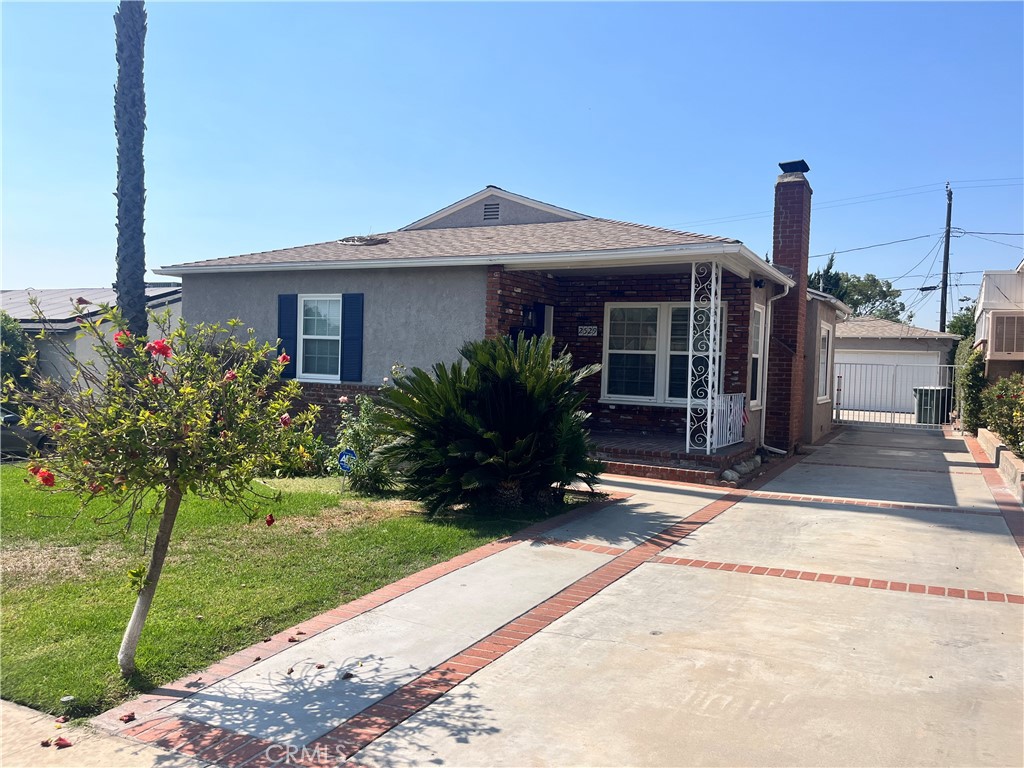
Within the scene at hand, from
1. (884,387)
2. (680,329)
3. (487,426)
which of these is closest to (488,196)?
(680,329)

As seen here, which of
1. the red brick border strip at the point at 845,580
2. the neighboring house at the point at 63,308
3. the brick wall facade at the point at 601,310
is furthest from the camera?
the neighboring house at the point at 63,308

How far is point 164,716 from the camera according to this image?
12.7 feet

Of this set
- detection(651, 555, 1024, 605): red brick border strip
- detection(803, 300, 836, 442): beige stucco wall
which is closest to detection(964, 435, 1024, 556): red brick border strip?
detection(651, 555, 1024, 605): red brick border strip

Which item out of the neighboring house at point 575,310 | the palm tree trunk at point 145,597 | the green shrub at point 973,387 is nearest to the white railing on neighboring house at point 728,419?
the neighboring house at point 575,310

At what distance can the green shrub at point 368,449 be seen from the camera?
8938mm

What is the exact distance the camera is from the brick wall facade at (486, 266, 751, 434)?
1269 centimetres

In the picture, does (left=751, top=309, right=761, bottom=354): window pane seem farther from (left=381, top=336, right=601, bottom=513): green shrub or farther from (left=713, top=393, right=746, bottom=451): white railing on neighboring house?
(left=381, top=336, right=601, bottom=513): green shrub

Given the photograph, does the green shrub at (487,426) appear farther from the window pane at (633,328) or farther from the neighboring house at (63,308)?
the neighboring house at (63,308)

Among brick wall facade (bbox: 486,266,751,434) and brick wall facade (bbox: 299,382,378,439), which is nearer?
brick wall facade (bbox: 486,266,751,434)

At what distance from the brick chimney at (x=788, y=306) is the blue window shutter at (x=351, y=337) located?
7310 millimetres

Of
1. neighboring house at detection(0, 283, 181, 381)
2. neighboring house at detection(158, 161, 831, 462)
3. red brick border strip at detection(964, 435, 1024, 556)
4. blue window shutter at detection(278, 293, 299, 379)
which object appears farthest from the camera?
neighboring house at detection(0, 283, 181, 381)

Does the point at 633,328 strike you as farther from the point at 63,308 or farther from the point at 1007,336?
the point at 63,308

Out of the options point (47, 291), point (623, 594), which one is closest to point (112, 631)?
point (623, 594)

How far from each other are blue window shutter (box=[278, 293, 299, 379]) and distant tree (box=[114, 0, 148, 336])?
2366 millimetres
